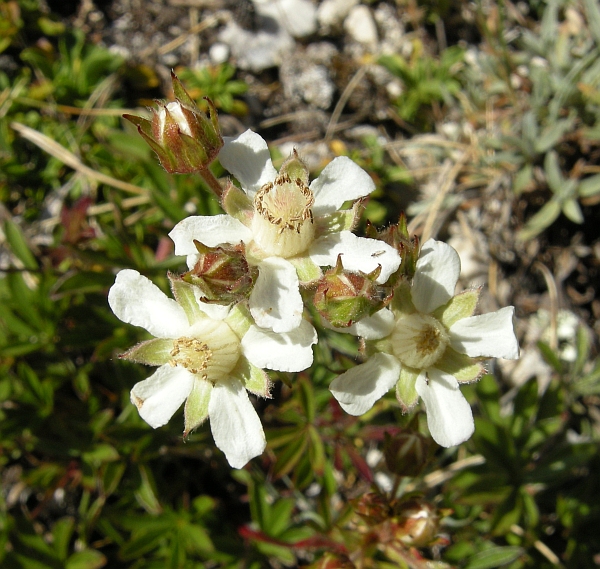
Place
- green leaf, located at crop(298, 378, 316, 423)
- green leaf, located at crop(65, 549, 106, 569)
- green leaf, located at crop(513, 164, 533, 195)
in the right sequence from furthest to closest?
green leaf, located at crop(513, 164, 533, 195) → green leaf, located at crop(65, 549, 106, 569) → green leaf, located at crop(298, 378, 316, 423)

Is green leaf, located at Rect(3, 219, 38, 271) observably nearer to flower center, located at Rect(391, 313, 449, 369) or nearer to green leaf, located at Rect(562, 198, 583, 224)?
flower center, located at Rect(391, 313, 449, 369)

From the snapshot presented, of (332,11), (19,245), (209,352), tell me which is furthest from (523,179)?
(19,245)

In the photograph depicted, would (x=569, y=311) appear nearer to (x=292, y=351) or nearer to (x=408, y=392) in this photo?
(x=408, y=392)

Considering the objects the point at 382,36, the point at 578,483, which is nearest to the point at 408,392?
the point at 578,483

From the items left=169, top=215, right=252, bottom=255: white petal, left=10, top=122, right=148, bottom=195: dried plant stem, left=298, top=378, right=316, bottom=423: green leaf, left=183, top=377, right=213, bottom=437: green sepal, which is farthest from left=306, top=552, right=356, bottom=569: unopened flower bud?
left=10, top=122, right=148, bottom=195: dried plant stem

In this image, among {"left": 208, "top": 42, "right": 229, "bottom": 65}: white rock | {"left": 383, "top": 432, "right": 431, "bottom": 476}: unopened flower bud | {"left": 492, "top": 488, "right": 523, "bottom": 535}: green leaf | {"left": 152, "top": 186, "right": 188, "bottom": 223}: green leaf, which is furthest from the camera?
{"left": 208, "top": 42, "right": 229, "bottom": 65}: white rock

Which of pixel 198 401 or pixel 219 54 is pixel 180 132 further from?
pixel 219 54
